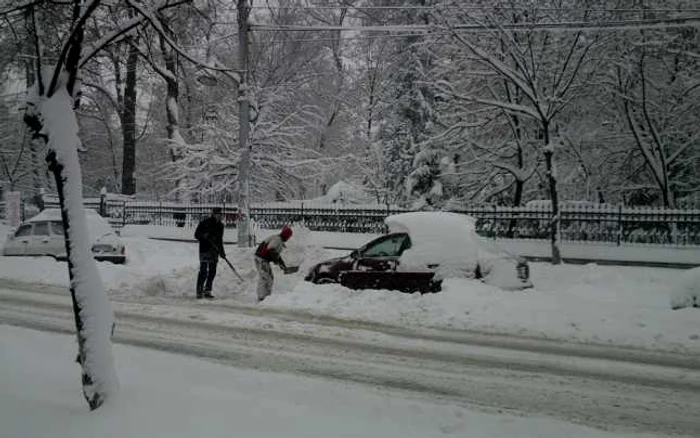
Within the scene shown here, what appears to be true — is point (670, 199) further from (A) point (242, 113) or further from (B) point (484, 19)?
(A) point (242, 113)

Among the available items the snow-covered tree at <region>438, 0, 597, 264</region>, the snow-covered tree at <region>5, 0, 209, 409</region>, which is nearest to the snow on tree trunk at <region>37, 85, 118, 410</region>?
the snow-covered tree at <region>5, 0, 209, 409</region>

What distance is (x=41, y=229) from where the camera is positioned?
1678 centimetres

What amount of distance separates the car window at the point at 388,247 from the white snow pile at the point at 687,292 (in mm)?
5056

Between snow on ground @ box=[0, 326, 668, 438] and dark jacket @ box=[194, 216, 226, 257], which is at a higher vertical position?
dark jacket @ box=[194, 216, 226, 257]

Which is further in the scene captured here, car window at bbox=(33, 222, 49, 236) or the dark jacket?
car window at bbox=(33, 222, 49, 236)

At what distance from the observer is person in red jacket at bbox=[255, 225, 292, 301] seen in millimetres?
11484

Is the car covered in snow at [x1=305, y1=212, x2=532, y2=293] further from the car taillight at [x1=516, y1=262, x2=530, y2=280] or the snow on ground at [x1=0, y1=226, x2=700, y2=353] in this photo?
the snow on ground at [x1=0, y1=226, x2=700, y2=353]

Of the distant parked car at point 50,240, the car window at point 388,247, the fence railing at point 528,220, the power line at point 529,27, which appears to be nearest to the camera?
the car window at point 388,247

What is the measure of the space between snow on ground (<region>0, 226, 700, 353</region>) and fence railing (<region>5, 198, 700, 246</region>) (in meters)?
2.07

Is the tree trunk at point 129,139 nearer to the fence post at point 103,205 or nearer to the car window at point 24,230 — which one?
the fence post at point 103,205

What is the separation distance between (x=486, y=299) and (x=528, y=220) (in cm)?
932

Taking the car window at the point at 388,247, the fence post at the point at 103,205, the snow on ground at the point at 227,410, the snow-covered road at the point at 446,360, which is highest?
Result: the fence post at the point at 103,205

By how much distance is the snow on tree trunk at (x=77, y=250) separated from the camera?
4809mm

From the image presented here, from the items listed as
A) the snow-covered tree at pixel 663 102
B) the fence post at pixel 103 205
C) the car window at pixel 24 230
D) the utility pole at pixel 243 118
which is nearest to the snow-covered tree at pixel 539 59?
the snow-covered tree at pixel 663 102
